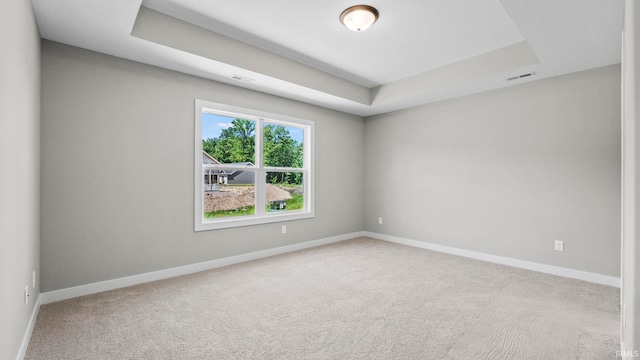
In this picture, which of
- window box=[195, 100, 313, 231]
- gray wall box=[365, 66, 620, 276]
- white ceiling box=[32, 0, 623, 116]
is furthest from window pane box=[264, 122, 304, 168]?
gray wall box=[365, 66, 620, 276]

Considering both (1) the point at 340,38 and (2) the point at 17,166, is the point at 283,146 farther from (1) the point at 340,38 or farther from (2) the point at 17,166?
(2) the point at 17,166

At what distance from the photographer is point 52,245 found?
2.74 metres

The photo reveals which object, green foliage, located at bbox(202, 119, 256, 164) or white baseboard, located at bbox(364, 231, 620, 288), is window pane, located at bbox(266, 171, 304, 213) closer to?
green foliage, located at bbox(202, 119, 256, 164)

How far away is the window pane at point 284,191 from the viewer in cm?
467

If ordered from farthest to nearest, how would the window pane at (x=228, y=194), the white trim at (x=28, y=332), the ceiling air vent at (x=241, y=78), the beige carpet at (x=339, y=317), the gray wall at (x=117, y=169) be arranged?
the window pane at (x=228, y=194)
the ceiling air vent at (x=241, y=78)
the gray wall at (x=117, y=169)
the beige carpet at (x=339, y=317)
the white trim at (x=28, y=332)

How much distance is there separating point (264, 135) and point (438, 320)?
333 cm

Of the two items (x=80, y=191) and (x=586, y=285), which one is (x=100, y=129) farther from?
(x=586, y=285)

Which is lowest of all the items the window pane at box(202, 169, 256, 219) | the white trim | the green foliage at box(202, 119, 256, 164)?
the white trim

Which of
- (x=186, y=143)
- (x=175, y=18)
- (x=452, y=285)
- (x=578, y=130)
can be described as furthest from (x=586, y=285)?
(x=175, y=18)

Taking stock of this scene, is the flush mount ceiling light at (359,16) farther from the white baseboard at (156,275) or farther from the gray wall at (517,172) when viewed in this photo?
the white baseboard at (156,275)

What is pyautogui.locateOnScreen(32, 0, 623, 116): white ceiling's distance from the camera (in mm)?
2400

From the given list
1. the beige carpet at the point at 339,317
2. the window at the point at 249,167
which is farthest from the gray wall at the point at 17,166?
the window at the point at 249,167

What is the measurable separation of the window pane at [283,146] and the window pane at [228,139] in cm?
27

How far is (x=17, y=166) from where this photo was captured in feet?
5.96
